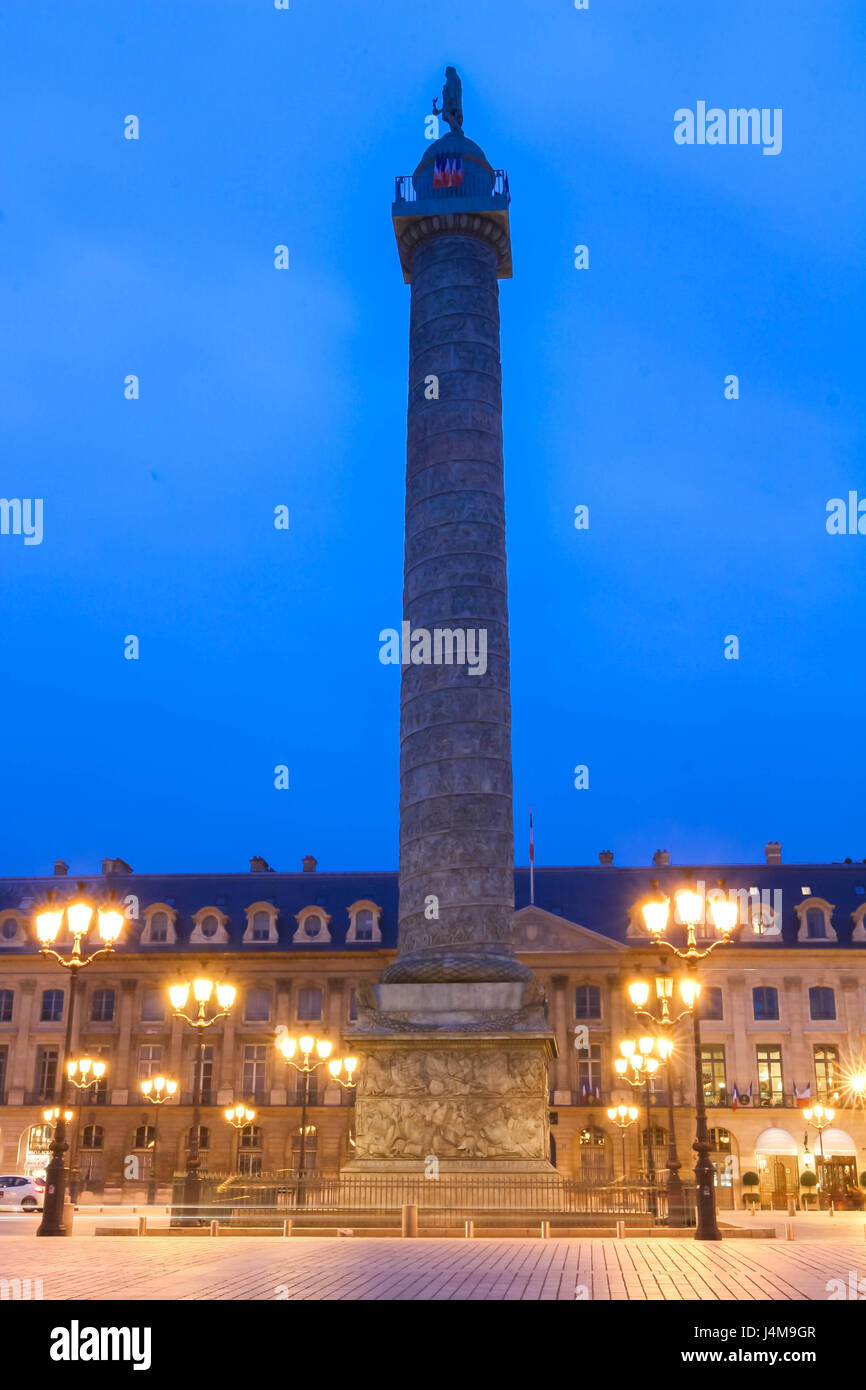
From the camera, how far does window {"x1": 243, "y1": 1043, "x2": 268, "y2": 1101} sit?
51.3 m

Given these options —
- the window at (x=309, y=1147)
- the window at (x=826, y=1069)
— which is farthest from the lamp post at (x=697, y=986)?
the window at (x=309, y=1147)

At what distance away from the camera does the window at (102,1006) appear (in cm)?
5356

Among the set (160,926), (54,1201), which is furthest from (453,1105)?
(160,926)

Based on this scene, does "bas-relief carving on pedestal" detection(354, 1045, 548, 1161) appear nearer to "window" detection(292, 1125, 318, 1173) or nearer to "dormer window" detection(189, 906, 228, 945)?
"window" detection(292, 1125, 318, 1173)

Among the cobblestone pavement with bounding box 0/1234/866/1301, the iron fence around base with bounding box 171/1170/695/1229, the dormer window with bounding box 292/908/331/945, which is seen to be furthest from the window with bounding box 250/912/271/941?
the cobblestone pavement with bounding box 0/1234/866/1301

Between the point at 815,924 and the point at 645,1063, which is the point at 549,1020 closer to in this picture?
the point at 815,924

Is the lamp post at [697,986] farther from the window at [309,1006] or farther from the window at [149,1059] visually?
the window at [149,1059]

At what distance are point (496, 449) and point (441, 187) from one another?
22.9ft

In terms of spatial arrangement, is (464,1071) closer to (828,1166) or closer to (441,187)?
(441,187)

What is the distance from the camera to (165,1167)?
49625 millimetres

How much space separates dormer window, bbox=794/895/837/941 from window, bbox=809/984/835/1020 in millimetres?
2036

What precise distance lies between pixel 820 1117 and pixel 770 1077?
355 inches
